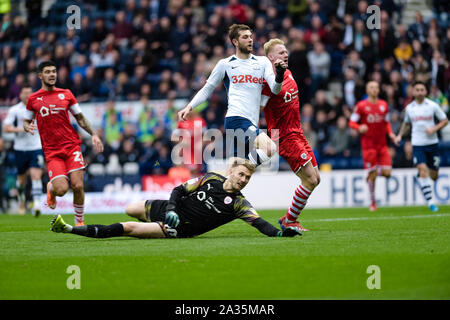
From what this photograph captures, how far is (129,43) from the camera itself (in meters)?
23.7

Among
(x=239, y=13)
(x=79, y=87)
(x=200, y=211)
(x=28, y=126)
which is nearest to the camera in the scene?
(x=200, y=211)

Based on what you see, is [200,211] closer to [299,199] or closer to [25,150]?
[299,199]

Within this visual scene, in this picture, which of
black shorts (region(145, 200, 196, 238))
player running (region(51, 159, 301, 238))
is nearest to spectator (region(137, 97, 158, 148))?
black shorts (region(145, 200, 196, 238))

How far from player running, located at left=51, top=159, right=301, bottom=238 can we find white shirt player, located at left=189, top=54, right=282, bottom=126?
1149mm

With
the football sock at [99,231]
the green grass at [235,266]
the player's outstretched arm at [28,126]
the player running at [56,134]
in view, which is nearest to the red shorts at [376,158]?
the green grass at [235,266]

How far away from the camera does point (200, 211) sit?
9.00 meters

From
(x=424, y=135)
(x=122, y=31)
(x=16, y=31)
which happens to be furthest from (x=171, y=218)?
(x=16, y=31)

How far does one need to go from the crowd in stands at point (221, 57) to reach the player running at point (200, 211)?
9.14 metres

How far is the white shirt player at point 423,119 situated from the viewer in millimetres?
15391

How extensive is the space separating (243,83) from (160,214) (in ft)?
6.94

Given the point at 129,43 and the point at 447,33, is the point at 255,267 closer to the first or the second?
the point at 447,33

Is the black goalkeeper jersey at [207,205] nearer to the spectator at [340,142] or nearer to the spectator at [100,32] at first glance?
the spectator at [340,142]

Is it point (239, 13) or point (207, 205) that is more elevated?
point (239, 13)

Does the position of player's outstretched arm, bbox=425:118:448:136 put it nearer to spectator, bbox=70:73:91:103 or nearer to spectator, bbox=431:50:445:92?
spectator, bbox=431:50:445:92
